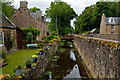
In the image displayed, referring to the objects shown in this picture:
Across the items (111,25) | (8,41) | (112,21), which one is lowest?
(8,41)

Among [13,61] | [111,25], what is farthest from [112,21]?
[13,61]

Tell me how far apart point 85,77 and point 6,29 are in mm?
11255

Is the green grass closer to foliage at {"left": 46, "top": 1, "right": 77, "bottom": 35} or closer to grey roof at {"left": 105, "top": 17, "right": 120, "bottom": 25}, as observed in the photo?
foliage at {"left": 46, "top": 1, "right": 77, "bottom": 35}

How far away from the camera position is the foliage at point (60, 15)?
40.0 metres

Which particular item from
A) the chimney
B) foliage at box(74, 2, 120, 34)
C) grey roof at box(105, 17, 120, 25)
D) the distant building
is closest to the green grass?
the chimney

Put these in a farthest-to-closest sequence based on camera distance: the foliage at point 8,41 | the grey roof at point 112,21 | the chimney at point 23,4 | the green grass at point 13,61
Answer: the grey roof at point 112,21
the chimney at point 23,4
the foliage at point 8,41
the green grass at point 13,61

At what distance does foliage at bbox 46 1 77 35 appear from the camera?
40.0 metres

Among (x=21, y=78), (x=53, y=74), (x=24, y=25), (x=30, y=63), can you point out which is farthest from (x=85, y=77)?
(x=24, y=25)

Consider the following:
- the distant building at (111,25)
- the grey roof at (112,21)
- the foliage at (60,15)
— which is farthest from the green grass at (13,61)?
the grey roof at (112,21)

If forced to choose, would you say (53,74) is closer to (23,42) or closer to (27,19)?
(23,42)

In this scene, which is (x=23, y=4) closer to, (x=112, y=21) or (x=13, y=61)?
(x=13, y=61)

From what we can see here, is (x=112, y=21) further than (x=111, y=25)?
Yes

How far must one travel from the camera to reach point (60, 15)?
1629 inches

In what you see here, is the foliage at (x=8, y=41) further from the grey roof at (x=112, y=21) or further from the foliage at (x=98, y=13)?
the foliage at (x=98, y=13)
